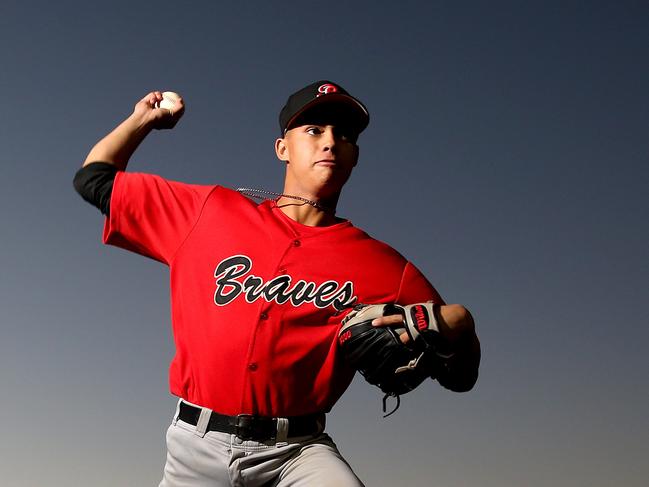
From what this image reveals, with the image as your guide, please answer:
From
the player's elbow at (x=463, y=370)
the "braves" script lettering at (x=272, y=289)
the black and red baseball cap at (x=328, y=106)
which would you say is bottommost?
the player's elbow at (x=463, y=370)

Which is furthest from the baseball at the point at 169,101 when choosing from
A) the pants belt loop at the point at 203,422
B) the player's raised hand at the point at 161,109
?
the pants belt loop at the point at 203,422

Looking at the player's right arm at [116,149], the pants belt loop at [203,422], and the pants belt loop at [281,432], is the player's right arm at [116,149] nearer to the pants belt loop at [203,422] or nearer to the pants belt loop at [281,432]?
the pants belt loop at [203,422]

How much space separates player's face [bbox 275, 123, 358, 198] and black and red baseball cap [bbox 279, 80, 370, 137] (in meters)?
0.07

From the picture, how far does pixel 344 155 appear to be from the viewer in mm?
4512

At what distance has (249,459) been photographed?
3738 mm

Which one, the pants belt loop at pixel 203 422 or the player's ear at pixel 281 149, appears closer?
the pants belt loop at pixel 203 422

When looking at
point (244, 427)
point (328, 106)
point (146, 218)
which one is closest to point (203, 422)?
point (244, 427)

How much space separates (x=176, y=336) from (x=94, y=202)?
0.81 metres

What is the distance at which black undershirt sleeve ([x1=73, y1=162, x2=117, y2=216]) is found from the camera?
4.15m

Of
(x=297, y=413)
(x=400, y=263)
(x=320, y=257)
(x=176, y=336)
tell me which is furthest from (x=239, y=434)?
(x=400, y=263)

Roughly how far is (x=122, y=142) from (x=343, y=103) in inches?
49.6

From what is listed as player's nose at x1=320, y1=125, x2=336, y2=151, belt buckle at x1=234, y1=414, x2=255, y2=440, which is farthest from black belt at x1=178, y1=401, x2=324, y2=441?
player's nose at x1=320, y1=125, x2=336, y2=151

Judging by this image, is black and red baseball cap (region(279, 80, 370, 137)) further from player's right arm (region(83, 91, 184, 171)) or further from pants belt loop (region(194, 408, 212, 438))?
pants belt loop (region(194, 408, 212, 438))

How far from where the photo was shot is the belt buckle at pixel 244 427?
3734mm
